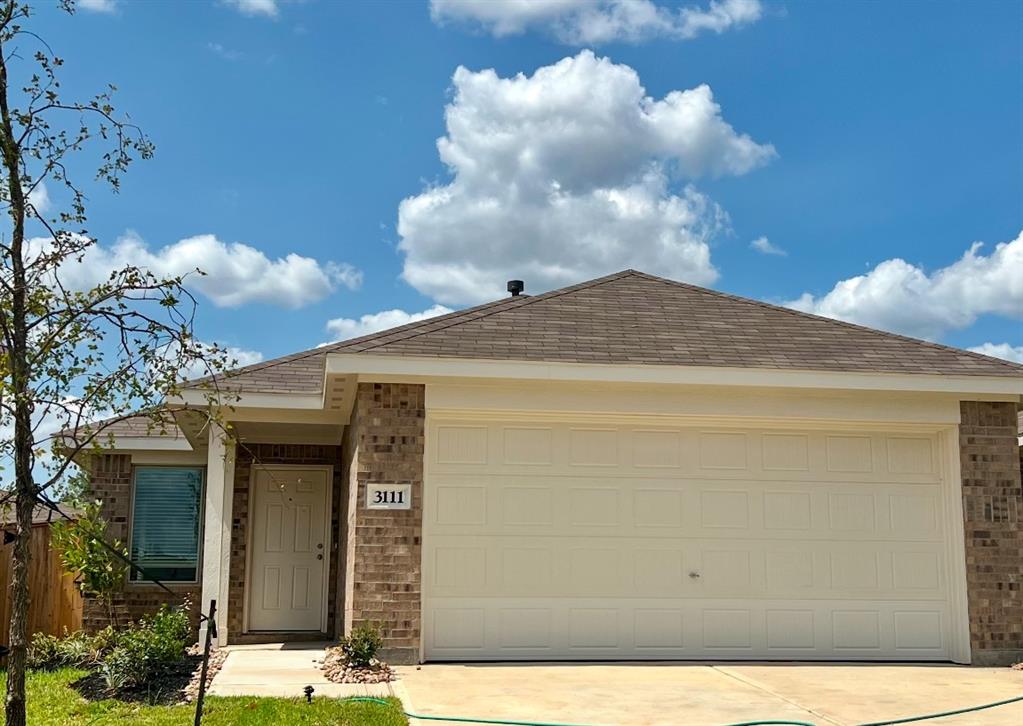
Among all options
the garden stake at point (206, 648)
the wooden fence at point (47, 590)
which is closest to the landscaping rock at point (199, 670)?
the garden stake at point (206, 648)

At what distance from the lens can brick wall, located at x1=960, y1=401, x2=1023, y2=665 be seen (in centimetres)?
1084

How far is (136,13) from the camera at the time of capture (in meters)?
10.2

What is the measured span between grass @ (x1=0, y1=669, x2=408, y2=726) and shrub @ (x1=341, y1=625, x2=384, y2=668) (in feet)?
5.11

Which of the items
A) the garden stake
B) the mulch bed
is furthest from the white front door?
the garden stake

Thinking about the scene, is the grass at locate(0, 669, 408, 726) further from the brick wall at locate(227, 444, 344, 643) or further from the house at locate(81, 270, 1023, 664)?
the brick wall at locate(227, 444, 344, 643)

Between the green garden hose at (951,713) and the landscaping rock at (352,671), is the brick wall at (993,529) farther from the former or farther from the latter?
the landscaping rock at (352,671)

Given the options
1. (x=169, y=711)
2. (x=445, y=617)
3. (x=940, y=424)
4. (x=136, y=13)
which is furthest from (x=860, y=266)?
(x=169, y=711)

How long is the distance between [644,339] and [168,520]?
721cm

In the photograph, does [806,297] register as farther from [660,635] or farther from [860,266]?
[660,635]

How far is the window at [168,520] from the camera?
14.2 metres

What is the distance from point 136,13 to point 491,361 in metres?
4.83

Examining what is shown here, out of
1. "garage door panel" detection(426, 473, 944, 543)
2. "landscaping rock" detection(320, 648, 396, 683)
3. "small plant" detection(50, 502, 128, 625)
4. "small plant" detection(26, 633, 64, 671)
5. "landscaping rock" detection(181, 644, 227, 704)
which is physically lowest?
"small plant" detection(26, 633, 64, 671)

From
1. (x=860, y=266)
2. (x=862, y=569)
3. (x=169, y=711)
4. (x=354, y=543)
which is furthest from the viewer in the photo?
(x=860, y=266)

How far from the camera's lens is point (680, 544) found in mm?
10797
